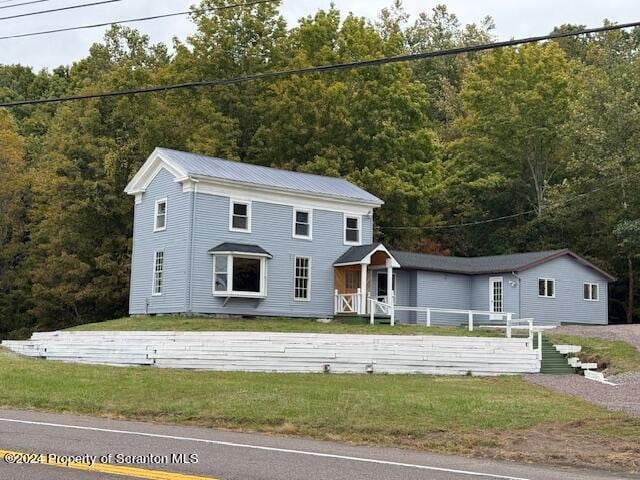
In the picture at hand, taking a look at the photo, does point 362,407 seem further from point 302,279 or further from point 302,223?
point 302,223

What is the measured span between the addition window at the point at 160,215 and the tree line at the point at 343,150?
9.81 metres

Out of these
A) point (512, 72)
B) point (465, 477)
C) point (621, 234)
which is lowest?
point (465, 477)

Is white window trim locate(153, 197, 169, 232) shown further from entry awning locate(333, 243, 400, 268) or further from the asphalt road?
the asphalt road

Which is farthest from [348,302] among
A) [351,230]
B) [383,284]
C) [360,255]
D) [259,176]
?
[259,176]

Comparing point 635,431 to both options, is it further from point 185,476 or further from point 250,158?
point 250,158

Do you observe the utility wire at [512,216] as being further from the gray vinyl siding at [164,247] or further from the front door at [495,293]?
the gray vinyl siding at [164,247]

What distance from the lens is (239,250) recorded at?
2914 cm

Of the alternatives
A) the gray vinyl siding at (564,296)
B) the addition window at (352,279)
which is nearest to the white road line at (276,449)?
the addition window at (352,279)

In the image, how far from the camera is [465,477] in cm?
899

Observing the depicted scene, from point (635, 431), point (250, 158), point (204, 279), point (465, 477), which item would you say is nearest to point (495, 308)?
point (204, 279)

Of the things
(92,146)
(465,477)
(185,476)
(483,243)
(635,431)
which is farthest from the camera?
(483,243)

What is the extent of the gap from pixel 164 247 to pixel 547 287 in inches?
686

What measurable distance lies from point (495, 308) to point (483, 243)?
1544cm

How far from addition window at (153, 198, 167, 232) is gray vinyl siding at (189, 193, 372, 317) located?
2251 mm
